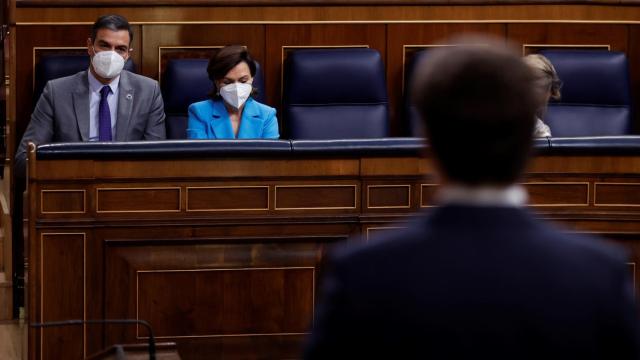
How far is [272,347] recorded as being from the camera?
1.60 meters

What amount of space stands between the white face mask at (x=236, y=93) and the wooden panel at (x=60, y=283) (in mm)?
526

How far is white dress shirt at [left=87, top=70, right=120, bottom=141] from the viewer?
6.65 ft

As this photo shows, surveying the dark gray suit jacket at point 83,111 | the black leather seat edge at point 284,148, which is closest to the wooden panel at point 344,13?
the dark gray suit jacket at point 83,111

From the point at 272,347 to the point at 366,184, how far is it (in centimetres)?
25

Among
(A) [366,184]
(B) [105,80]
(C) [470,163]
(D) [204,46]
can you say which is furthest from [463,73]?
(D) [204,46]

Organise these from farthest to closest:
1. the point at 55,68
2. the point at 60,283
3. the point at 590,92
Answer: the point at 590,92 < the point at 55,68 < the point at 60,283

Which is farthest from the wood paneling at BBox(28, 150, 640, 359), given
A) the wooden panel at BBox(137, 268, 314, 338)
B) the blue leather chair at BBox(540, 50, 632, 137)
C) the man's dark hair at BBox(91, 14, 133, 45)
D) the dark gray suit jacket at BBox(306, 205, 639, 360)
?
the dark gray suit jacket at BBox(306, 205, 639, 360)

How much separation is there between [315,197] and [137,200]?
0.77ft

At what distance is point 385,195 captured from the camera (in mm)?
1630

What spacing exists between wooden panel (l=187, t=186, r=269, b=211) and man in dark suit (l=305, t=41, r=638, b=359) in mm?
1074

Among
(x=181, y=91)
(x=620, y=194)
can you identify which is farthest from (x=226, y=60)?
(x=620, y=194)

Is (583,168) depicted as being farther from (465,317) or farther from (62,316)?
(465,317)

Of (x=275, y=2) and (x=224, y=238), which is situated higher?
(x=275, y=2)

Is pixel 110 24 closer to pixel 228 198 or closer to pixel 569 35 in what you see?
pixel 228 198
